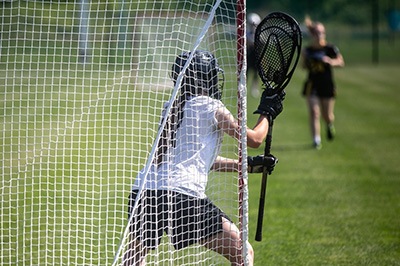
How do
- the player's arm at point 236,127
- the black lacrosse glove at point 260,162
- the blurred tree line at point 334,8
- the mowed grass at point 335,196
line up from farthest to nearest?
the blurred tree line at point 334,8 < the mowed grass at point 335,196 < the black lacrosse glove at point 260,162 < the player's arm at point 236,127

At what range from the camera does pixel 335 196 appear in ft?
35.1

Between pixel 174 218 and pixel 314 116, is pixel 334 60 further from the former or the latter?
pixel 174 218

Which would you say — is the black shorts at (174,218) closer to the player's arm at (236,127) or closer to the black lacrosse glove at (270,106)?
the player's arm at (236,127)

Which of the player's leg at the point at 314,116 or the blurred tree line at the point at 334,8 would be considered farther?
the blurred tree line at the point at 334,8

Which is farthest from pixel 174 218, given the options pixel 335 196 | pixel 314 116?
pixel 314 116

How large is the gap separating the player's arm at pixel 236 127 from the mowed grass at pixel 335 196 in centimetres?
221

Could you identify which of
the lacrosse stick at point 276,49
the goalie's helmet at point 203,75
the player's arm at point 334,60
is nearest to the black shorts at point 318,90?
the player's arm at point 334,60

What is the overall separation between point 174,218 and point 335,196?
555cm

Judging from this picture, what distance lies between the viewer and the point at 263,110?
18.1 feet

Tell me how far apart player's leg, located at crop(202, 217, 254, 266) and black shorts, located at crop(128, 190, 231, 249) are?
0.12ft

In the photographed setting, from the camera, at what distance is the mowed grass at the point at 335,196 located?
25.8 ft

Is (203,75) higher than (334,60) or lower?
higher

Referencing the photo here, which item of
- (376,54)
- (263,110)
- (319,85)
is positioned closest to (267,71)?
(263,110)

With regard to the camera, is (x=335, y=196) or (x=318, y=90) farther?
(x=318, y=90)
